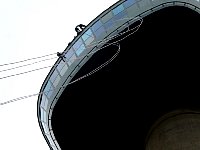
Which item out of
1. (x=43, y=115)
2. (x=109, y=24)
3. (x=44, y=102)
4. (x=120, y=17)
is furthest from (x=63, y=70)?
(x=120, y=17)

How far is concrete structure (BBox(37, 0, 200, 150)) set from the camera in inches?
553

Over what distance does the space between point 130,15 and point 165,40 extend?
208cm

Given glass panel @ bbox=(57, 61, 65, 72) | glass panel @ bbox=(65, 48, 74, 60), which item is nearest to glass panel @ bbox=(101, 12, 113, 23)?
glass panel @ bbox=(65, 48, 74, 60)

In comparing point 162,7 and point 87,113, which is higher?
point 162,7

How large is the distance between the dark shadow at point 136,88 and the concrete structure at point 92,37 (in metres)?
0.32

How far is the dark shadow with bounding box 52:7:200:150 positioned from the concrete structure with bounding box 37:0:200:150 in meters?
0.32

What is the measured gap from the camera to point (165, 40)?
609 inches

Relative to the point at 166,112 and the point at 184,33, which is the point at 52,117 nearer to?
the point at 166,112

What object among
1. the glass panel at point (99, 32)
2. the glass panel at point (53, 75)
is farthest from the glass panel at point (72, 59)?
the glass panel at point (99, 32)

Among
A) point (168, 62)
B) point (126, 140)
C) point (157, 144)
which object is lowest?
point (157, 144)

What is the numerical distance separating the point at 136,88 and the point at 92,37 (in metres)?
3.45

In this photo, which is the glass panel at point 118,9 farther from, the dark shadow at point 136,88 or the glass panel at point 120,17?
the dark shadow at point 136,88

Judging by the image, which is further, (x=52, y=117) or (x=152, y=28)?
(x=52, y=117)

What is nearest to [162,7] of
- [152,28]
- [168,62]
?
[152,28]
